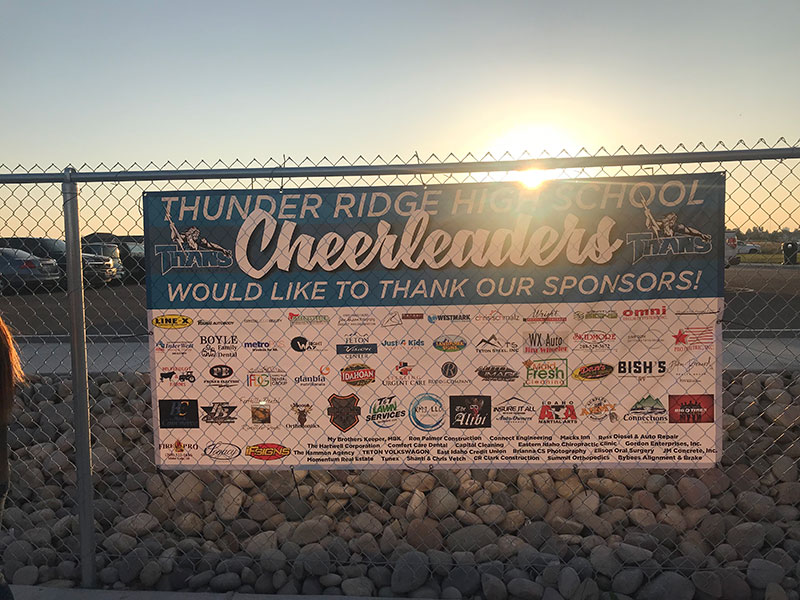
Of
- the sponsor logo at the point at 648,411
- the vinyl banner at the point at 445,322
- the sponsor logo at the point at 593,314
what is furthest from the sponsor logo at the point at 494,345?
the sponsor logo at the point at 648,411

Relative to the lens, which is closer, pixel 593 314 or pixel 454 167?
pixel 454 167

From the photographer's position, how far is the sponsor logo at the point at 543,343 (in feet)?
11.3

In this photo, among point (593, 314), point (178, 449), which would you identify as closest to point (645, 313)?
point (593, 314)

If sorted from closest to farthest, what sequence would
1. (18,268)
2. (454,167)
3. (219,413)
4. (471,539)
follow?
(454,167)
(219,413)
(471,539)
(18,268)

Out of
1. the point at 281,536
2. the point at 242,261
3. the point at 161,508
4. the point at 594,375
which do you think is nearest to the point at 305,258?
the point at 242,261

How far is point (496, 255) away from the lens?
134 inches

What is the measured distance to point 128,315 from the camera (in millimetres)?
14453

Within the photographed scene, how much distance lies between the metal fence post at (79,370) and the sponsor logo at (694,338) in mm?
3109

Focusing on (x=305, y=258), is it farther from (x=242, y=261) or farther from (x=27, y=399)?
(x=27, y=399)

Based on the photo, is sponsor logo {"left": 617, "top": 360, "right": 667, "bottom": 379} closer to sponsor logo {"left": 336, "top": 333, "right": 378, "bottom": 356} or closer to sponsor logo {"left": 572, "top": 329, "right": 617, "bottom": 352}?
sponsor logo {"left": 572, "top": 329, "right": 617, "bottom": 352}

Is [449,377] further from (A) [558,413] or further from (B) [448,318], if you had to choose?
(A) [558,413]

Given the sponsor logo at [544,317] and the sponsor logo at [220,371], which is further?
the sponsor logo at [220,371]

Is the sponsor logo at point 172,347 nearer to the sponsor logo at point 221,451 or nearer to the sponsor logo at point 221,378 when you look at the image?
the sponsor logo at point 221,378

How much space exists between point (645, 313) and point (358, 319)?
1.52 metres
